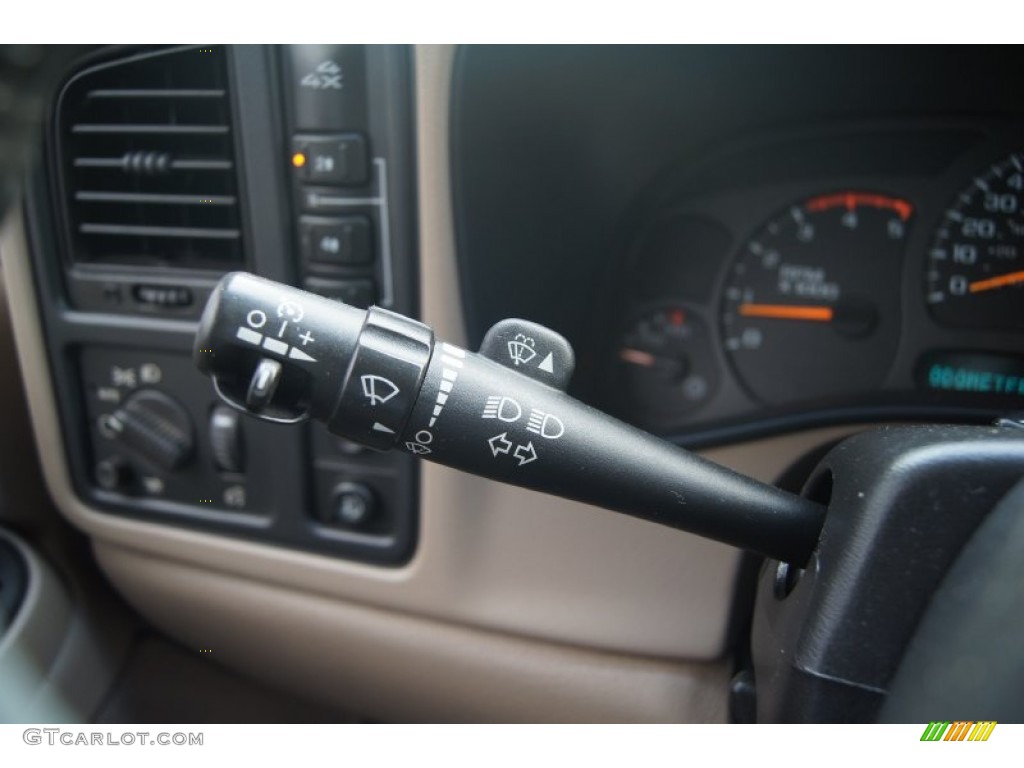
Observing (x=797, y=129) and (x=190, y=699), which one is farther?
(x=190, y=699)

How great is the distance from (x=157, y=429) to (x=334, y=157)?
0.42 meters

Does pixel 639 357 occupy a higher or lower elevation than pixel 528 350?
lower

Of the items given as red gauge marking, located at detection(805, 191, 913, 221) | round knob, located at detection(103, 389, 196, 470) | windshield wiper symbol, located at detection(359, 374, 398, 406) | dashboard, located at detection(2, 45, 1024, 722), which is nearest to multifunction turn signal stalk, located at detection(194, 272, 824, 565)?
windshield wiper symbol, located at detection(359, 374, 398, 406)

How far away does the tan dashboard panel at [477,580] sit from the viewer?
1.04 meters

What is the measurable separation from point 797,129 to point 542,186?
0.28m

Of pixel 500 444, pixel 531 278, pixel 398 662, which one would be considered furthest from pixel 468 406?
pixel 398 662

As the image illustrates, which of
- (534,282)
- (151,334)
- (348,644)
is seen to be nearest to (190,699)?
(348,644)

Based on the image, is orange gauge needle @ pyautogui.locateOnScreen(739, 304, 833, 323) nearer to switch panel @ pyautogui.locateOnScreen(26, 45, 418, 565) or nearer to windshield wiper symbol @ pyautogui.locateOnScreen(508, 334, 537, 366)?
switch panel @ pyautogui.locateOnScreen(26, 45, 418, 565)

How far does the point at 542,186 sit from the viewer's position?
993 millimetres

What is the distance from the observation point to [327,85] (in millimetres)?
956

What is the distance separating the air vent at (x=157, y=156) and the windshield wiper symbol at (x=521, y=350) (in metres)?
0.53

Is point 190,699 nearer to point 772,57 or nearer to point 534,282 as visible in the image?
point 534,282

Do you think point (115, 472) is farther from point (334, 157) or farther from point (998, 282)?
point (998, 282)

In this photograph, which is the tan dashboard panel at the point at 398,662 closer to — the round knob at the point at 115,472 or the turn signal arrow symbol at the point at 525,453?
the round knob at the point at 115,472
